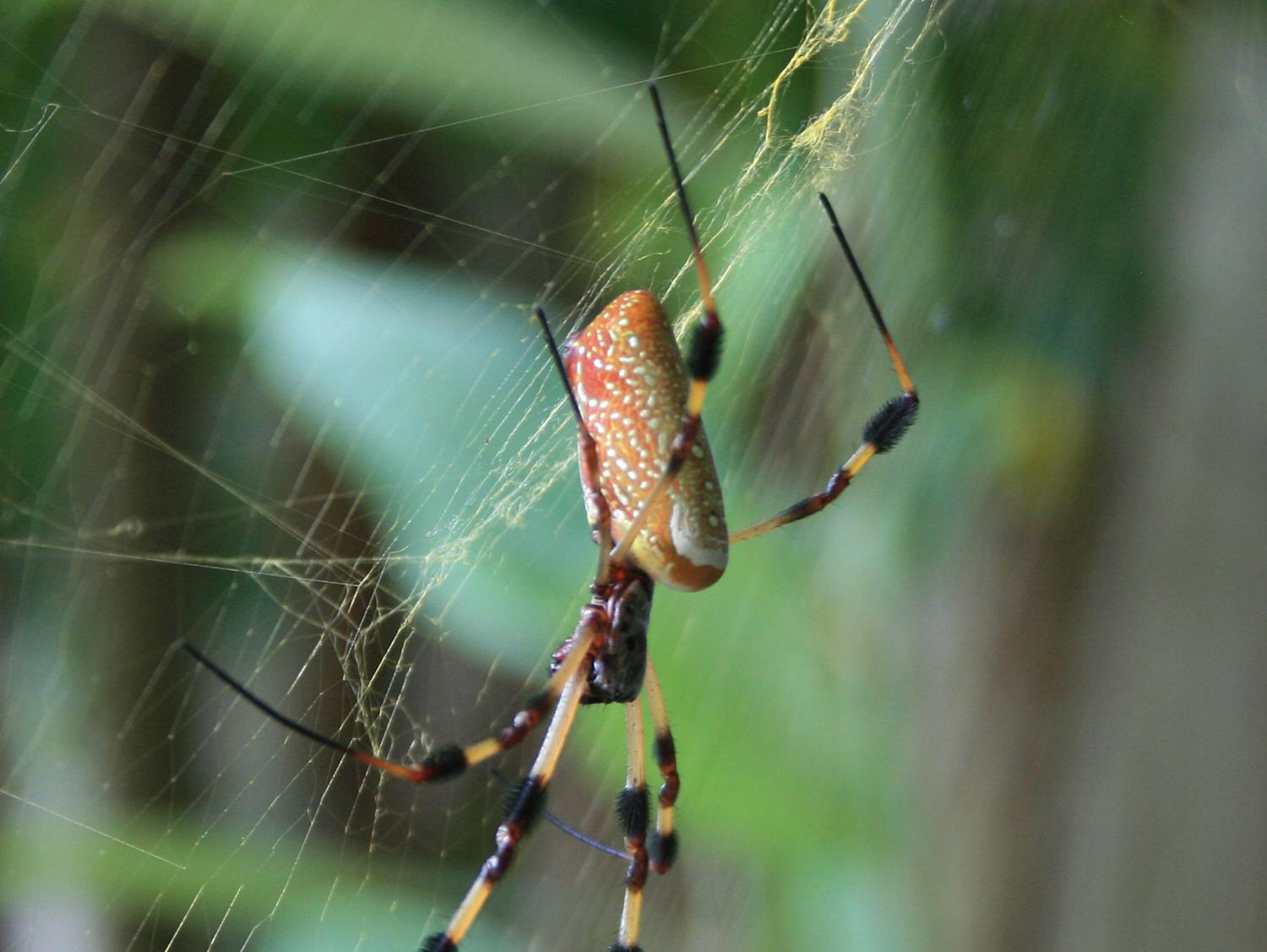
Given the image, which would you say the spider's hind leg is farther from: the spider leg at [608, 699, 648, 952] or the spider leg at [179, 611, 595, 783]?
the spider leg at [608, 699, 648, 952]

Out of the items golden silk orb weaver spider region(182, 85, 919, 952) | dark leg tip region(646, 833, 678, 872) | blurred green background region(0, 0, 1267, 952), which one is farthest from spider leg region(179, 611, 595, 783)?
dark leg tip region(646, 833, 678, 872)

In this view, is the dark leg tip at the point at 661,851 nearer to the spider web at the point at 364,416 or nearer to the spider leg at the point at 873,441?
the spider web at the point at 364,416

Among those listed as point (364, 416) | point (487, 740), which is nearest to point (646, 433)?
point (487, 740)

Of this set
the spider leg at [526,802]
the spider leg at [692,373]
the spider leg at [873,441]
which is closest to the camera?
the spider leg at [692,373]

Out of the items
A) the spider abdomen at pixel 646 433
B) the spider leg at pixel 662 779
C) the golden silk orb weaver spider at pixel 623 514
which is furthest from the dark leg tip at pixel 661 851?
the spider abdomen at pixel 646 433

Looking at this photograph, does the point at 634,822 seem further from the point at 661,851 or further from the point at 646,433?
the point at 646,433
